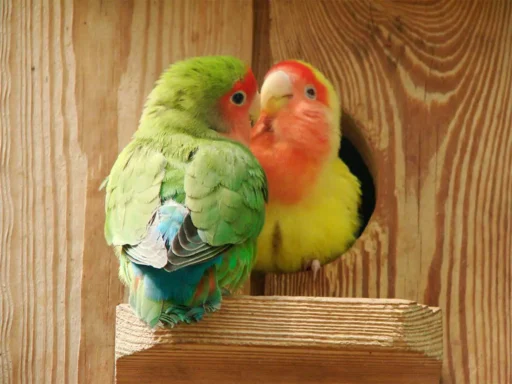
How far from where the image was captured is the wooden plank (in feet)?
9.87

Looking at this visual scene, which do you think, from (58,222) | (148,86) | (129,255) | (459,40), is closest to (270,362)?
(129,255)

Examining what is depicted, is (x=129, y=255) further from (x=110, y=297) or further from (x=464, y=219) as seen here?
(x=464, y=219)

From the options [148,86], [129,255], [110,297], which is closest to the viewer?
[129,255]

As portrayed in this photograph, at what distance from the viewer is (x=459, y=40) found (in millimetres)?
3303

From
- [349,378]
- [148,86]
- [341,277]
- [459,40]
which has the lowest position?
[349,378]

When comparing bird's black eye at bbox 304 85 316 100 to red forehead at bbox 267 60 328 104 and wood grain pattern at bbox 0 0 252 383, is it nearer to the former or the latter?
red forehead at bbox 267 60 328 104

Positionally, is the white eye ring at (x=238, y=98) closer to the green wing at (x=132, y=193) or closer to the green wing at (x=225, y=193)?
the green wing at (x=225, y=193)

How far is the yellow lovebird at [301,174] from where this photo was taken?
10.2 ft

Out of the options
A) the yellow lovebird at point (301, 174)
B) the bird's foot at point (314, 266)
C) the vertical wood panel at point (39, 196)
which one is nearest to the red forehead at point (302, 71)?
the yellow lovebird at point (301, 174)

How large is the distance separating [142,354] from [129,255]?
0.26 m

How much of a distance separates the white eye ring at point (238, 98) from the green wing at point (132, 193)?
0.40 metres


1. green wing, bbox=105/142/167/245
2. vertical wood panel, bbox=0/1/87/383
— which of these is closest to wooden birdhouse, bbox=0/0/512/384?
vertical wood panel, bbox=0/1/87/383

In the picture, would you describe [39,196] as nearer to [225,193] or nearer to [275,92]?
[225,193]

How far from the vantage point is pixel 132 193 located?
2631 mm
